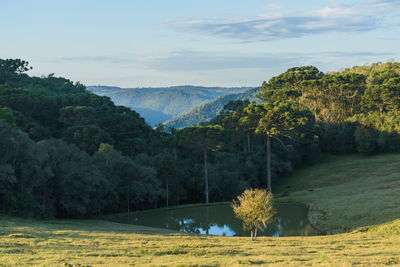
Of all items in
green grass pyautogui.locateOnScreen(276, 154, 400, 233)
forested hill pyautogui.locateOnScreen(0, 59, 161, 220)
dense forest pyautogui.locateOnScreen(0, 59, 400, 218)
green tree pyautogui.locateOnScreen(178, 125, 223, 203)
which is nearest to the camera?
green grass pyautogui.locateOnScreen(276, 154, 400, 233)

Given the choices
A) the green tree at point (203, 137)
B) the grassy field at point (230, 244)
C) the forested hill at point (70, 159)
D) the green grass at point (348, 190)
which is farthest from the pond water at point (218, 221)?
the green tree at point (203, 137)

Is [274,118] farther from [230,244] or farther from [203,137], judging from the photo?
[230,244]

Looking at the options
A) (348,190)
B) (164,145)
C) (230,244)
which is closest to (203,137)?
(164,145)

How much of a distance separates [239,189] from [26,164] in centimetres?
3147

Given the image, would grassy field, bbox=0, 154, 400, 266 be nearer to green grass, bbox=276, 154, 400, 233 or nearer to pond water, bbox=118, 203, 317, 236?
green grass, bbox=276, 154, 400, 233

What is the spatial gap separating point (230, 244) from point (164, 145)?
42.0m

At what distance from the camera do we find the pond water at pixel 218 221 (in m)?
35.0

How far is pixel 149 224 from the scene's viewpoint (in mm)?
40688

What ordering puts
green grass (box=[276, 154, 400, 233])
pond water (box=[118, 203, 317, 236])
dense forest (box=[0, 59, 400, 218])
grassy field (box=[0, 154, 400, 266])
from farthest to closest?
dense forest (box=[0, 59, 400, 218])
pond water (box=[118, 203, 317, 236])
green grass (box=[276, 154, 400, 233])
grassy field (box=[0, 154, 400, 266])

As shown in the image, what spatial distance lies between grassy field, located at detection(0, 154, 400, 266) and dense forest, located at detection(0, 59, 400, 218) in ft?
28.4

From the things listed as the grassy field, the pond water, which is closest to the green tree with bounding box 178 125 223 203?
the pond water

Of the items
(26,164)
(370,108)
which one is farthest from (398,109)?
(26,164)

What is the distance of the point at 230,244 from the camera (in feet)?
74.0

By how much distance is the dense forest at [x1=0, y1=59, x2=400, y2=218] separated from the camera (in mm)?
37188
